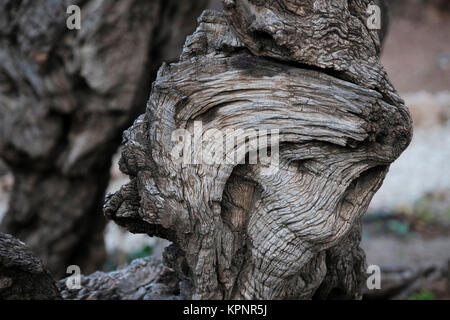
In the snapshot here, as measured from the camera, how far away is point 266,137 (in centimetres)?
218

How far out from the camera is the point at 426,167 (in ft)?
31.4

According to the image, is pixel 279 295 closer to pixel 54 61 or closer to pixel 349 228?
pixel 349 228

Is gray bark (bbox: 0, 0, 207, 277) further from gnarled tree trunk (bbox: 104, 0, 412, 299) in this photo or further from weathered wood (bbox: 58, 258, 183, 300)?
gnarled tree trunk (bbox: 104, 0, 412, 299)

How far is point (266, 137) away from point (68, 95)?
3.49 meters

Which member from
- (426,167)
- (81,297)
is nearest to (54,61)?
(81,297)

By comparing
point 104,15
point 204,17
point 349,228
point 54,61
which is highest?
point 104,15

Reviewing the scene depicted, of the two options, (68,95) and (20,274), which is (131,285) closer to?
(20,274)

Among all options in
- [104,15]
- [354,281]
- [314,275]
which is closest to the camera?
[314,275]

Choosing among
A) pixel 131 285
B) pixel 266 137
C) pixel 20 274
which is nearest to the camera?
pixel 266 137

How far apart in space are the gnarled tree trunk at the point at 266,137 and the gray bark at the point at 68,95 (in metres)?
3.04

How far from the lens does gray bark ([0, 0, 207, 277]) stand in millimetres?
5004

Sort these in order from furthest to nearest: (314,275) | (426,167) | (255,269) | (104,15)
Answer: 1. (426,167)
2. (104,15)
3. (314,275)
4. (255,269)

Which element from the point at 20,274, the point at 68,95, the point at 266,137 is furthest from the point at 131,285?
the point at 68,95

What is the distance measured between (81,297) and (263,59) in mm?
1588
